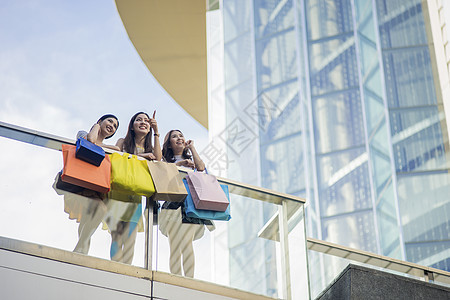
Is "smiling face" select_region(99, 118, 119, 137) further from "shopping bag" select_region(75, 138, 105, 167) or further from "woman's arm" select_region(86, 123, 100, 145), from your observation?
"shopping bag" select_region(75, 138, 105, 167)

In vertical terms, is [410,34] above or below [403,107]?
above

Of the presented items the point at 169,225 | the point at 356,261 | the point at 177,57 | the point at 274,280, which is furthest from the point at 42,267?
the point at 177,57

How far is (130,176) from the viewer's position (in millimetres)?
6672

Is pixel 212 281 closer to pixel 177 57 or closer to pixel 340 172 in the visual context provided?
pixel 340 172

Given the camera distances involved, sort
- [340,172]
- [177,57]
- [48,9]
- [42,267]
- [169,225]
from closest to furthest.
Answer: [42,267], [169,225], [340,172], [177,57], [48,9]

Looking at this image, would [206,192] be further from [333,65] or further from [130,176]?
[333,65]

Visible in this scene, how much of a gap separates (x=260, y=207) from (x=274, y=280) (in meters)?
0.76

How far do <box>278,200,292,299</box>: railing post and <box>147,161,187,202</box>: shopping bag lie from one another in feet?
3.53

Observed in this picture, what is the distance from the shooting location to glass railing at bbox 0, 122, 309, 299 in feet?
20.3

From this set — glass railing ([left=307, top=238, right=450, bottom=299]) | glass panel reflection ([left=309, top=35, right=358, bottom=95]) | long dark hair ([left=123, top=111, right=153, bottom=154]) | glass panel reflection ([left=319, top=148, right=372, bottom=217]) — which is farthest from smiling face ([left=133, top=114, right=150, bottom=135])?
glass panel reflection ([left=309, top=35, right=358, bottom=95])

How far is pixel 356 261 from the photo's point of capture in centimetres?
788

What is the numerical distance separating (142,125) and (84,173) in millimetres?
1346

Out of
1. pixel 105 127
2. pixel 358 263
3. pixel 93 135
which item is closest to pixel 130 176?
pixel 93 135

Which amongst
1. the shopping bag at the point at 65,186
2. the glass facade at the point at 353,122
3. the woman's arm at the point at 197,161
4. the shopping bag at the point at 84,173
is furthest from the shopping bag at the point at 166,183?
the glass facade at the point at 353,122
